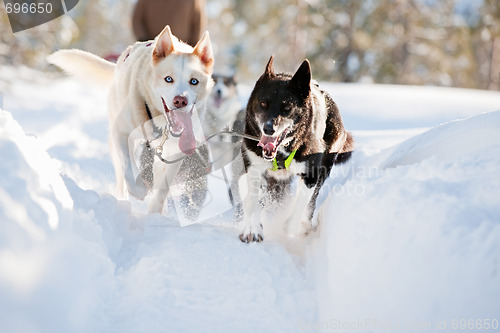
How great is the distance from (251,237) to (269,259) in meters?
0.24

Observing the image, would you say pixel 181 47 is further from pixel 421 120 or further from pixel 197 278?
pixel 421 120

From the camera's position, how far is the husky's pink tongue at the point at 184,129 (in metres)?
3.15

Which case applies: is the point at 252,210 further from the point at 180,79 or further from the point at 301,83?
the point at 180,79

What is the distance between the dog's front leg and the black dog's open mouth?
0.28 m

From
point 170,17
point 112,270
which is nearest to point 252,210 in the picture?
point 112,270

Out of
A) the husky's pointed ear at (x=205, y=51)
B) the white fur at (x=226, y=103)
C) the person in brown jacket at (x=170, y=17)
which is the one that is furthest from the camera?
the white fur at (x=226, y=103)

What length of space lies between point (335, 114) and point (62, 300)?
239 centimetres

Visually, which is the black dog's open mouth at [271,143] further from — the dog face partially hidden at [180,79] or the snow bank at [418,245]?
the dog face partially hidden at [180,79]

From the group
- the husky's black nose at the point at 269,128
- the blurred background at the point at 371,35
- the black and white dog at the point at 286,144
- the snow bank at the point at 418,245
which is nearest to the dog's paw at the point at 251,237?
the black and white dog at the point at 286,144

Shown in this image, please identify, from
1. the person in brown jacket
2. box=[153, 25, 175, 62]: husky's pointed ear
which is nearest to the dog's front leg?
box=[153, 25, 175, 62]: husky's pointed ear

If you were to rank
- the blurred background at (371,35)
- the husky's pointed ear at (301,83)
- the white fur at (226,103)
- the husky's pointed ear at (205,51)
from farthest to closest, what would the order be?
the blurred background at (371,35)
the white fur at (226,103)
the husky's pointed ear at (205,51)
the husky's pointed ear at (301,83)

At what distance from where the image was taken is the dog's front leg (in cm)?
269

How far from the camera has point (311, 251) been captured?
2.57 m

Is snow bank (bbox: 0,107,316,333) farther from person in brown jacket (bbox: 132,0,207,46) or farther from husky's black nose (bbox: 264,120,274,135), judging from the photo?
person in brown jacket (bbox: 132,0,207,46)
